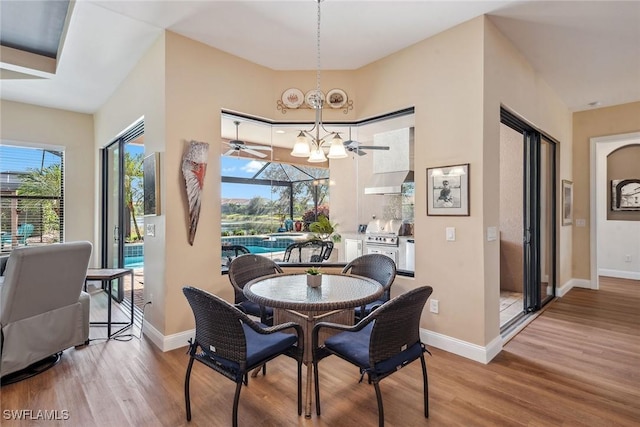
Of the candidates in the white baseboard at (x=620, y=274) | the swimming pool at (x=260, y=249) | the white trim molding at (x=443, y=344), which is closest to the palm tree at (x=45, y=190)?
the white trim molding at (x=443, y=344)

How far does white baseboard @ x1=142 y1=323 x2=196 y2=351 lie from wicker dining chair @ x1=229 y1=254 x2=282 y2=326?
0.63 metres

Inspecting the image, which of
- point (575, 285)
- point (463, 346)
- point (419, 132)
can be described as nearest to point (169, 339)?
point (463, 346)

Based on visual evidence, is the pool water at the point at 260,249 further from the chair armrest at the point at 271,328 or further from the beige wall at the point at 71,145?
the beige wall at the point at 71,145

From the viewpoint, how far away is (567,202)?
205 inches

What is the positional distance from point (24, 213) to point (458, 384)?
6492mm

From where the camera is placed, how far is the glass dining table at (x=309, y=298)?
6.75 feet

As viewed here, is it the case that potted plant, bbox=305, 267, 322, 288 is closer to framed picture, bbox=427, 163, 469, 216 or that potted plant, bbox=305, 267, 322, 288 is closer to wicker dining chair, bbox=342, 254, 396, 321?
wicker dining chair, bbox=342, 254, 396, 321

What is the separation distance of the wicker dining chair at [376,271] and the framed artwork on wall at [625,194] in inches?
233

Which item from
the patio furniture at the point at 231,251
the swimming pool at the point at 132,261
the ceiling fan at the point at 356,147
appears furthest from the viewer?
the swimming pool at the point at 132,261

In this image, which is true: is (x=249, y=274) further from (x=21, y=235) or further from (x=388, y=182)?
(x=21, y=235)

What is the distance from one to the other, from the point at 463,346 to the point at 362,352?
1.48 m

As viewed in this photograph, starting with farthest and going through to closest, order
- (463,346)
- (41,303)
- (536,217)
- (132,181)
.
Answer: (132,181)
(536,217)
(463,346)
(41,303)

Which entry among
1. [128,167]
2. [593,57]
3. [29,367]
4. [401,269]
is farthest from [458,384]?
[128,167]

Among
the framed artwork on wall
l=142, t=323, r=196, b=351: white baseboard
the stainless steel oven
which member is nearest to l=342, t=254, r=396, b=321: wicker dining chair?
the stainless steel oven
